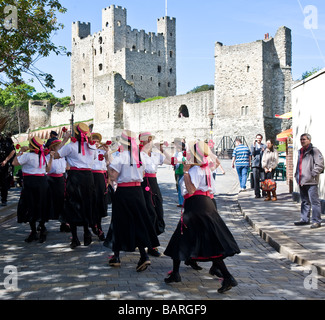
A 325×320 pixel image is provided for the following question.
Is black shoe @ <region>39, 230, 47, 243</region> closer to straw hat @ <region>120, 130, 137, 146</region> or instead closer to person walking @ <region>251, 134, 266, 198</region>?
straw hat @ <region>120, 130, 137, 146</region>

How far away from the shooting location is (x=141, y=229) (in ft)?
18.4

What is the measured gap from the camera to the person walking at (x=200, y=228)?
15.3 ft

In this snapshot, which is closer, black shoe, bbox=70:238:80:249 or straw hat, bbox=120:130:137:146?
straw hat, bbox=120:130:137:146

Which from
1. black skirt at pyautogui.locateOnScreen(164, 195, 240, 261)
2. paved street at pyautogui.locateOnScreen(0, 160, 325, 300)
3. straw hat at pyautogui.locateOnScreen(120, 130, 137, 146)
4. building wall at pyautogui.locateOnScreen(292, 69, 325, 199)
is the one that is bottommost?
paved street at pyautogui.locateOnScreen(0, 160, 325, 300)

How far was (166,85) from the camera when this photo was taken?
7356 centimetres

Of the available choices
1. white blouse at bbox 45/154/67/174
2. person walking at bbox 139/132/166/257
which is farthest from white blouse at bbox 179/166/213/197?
white blouse at bbox 45/154/67/174

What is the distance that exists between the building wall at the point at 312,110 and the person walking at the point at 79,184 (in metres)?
5.76

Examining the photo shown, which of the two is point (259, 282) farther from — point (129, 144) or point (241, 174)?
point (241, 174)

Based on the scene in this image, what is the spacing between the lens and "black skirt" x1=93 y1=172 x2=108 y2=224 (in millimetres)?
7258

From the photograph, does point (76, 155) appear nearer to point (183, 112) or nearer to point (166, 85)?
point (183, 112)

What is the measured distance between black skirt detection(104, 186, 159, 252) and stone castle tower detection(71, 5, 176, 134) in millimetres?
59386

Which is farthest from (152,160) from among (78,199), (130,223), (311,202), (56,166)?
(311,202)

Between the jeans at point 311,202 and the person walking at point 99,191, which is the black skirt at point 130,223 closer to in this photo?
the person walking at point 99,191

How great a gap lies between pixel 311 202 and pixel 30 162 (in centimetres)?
531
